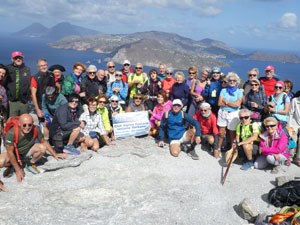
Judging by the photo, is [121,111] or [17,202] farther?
[121,111]

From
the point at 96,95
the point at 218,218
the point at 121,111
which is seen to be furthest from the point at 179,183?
the point at 96,95

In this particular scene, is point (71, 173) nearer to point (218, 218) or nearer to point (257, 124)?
point (218, 218)

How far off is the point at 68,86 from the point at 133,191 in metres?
4.21

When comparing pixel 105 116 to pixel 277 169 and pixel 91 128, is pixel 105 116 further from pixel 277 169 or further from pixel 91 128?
pixel 277 169

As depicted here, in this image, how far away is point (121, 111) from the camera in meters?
8.74

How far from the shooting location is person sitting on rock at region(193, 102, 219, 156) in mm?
7877

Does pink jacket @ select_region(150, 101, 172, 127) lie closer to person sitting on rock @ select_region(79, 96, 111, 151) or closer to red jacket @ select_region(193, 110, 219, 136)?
red jacket @ select_region(193, 110, 219, 136)

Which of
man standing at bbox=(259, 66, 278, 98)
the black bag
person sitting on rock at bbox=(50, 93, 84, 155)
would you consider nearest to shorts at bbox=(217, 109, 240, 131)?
man standing at bbox=(259, 66, 278, 98)

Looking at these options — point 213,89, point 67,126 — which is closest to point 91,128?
point 67,126

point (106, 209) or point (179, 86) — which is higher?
point (179, 86)

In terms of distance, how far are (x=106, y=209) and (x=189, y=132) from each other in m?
4.07

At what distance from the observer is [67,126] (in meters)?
7.02

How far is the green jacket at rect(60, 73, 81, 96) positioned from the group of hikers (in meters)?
0.03

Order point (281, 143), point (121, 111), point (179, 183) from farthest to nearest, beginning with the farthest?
point (121, 111)
point (281, 143)
point (179, 183)
